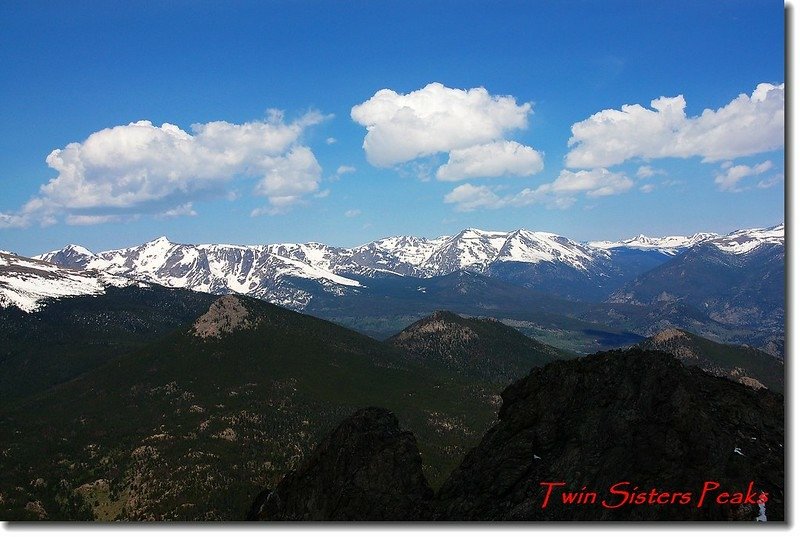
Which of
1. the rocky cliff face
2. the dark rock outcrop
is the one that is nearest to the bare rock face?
the rocky cliff face

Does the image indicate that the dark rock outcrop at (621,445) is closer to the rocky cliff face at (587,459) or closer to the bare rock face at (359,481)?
the rocky cliff face at (587,459)

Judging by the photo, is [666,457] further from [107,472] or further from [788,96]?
[107,472]

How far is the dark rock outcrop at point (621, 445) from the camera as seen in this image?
38.7m

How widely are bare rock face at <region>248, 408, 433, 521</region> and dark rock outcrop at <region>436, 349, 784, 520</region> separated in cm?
404

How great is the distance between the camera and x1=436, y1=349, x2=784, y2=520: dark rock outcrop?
38656 millimetres

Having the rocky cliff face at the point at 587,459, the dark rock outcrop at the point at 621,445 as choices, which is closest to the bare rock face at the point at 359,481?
the rocky cliff face at the point at 587,459

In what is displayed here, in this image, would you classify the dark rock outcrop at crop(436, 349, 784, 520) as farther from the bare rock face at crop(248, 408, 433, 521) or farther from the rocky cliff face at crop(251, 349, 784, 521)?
the bare rock face at crop(248, 408, 433, 521)

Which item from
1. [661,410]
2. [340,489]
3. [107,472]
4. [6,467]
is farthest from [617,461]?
[6,467]

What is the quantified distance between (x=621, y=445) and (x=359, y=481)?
80.8ft

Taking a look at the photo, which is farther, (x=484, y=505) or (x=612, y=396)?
(x=612, y=396)

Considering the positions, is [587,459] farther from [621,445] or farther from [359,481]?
[359,481]

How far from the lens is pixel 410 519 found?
160ft

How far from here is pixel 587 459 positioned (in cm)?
4316

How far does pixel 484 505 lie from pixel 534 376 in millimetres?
16139
